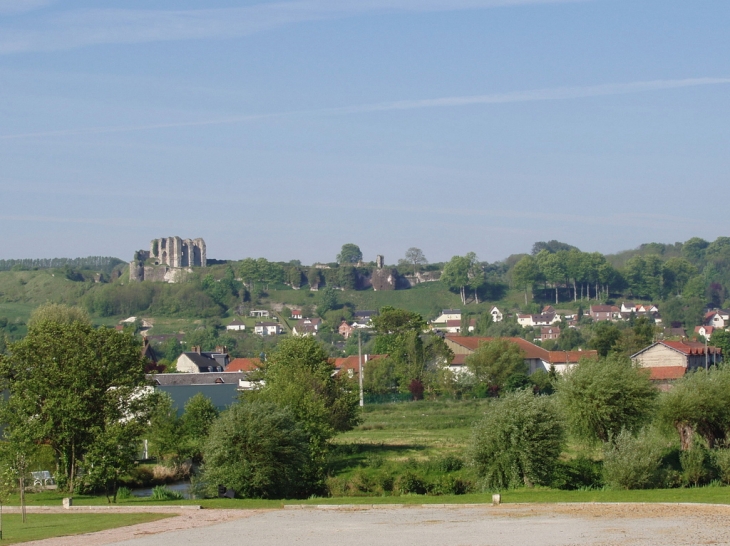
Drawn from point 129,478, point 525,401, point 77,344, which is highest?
point 77,344

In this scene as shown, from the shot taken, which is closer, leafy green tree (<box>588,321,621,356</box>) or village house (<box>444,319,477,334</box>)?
leafy green tree (<box>588,321,621,356</box>)

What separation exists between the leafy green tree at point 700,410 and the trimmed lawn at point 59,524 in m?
23.2

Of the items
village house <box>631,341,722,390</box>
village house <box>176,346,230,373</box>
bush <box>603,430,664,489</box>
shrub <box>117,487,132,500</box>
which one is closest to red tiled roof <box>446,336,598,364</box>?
village house <box>631,341,722,390</box>

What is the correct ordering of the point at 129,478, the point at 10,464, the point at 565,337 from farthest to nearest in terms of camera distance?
the point at 565,337 → the point at 129,478 → the point at 10,464

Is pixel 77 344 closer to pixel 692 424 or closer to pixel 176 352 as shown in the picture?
pixel 692 424

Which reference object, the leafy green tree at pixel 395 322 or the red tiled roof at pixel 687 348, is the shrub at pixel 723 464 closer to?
the red tiled roof at pixel 687 348

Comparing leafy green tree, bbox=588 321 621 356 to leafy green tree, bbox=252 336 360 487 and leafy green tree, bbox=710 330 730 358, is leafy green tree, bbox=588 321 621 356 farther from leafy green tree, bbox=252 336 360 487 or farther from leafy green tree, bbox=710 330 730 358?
leafy green tree, bbox=252 336 360 487

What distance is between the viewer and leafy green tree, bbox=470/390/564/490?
112ft

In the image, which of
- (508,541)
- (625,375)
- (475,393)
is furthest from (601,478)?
(475,393)

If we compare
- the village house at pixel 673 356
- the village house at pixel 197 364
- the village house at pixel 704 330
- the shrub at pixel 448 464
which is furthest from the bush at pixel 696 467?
the village house at pixel 704 330

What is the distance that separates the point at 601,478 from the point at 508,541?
15.7 meters

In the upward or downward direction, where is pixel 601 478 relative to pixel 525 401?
downward

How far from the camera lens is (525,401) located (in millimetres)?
35750

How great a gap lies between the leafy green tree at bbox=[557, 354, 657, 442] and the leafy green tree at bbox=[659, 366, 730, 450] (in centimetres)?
98
